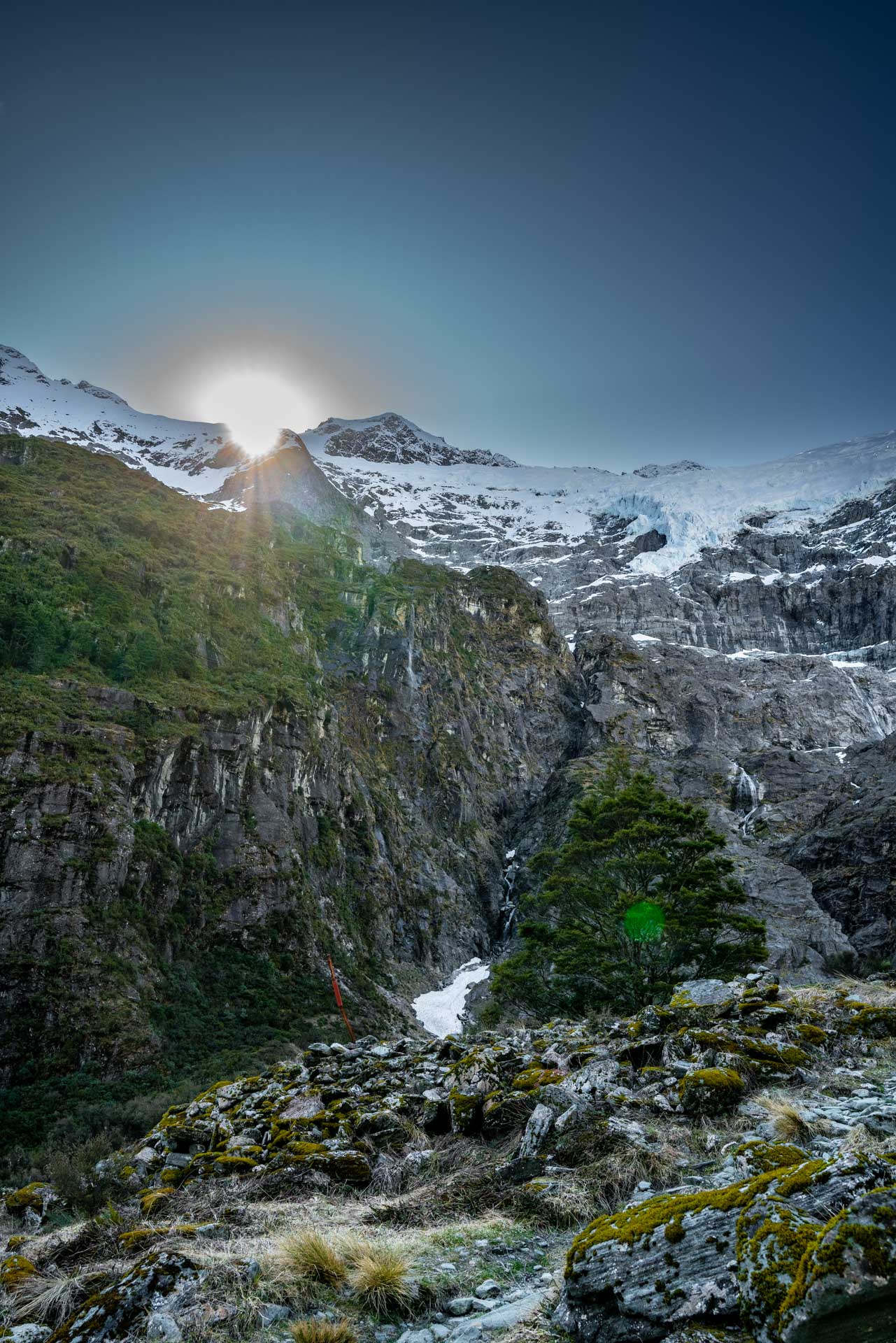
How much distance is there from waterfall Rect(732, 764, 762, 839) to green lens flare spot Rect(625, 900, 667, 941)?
201 ft

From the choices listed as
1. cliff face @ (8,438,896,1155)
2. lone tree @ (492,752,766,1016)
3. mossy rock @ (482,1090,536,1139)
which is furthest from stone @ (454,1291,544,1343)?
cliff face @ (8,438,896,1155)

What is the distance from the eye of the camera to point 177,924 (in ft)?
170

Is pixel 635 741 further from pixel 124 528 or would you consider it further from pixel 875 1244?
pixel 875 1244

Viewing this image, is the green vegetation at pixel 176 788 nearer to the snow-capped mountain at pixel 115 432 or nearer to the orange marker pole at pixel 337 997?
the orange marker pole at pixel 337 997

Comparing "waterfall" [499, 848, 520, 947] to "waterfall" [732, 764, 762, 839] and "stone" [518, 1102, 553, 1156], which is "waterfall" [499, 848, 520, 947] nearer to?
"waterfall" [732, 764, 762, 839]

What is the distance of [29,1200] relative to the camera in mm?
11203

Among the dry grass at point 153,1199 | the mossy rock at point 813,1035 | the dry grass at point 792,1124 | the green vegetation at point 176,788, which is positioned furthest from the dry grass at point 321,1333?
the green vegetation at point 176,788

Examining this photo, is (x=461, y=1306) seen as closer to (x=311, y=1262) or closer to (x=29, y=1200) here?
(x=311, y=1262)

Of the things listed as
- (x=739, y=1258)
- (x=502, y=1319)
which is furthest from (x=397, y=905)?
(x=739, y=1258)

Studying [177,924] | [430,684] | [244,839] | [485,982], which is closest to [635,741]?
[430,684]

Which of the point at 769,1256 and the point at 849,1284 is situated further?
the point at 769,1256

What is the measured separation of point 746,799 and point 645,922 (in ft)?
225

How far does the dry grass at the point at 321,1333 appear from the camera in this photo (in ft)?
12.9

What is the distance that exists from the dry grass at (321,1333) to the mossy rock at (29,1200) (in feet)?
32.9
